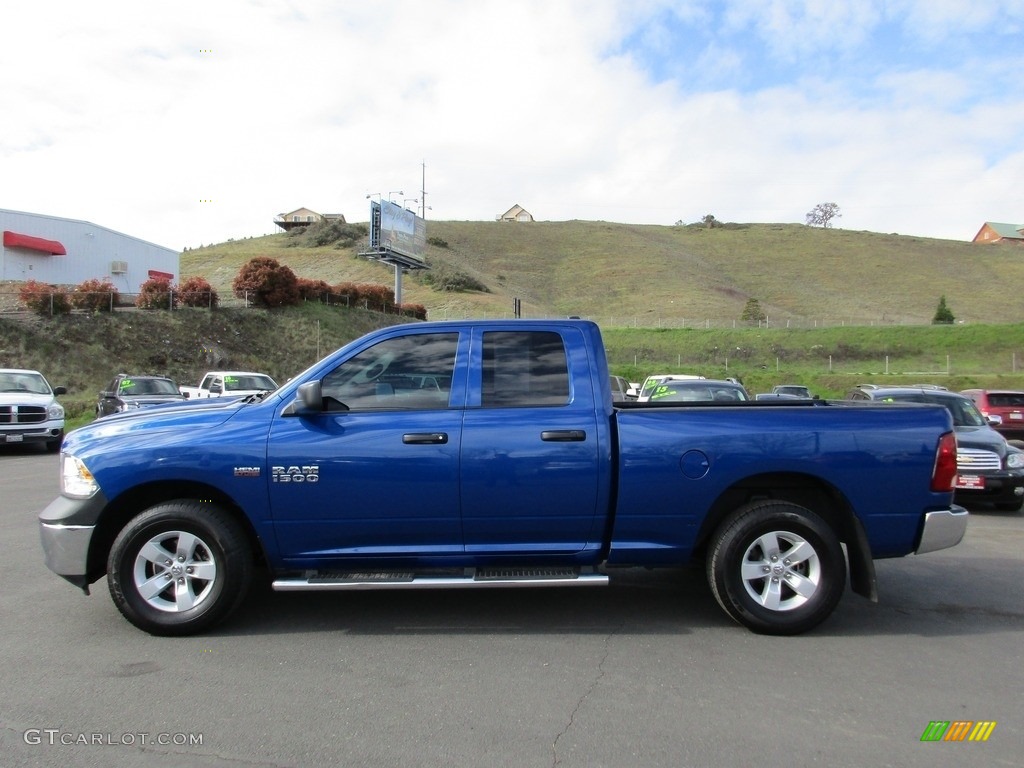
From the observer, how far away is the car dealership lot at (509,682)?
369 cm

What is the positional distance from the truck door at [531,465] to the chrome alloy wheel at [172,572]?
1720 mm

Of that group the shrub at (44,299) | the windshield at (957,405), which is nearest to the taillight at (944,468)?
the windshield at (957,405)

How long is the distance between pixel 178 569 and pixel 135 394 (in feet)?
55.1

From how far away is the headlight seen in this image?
5.06m

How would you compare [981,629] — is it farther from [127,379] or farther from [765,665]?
[127,379]

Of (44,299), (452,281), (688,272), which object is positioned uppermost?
(688,272)

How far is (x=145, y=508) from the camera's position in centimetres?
532

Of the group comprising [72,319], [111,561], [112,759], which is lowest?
[112,759]

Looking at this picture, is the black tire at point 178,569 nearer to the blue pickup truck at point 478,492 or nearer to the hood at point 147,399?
the blue pickup truck at point 478,492

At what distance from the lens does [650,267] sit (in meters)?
92.3

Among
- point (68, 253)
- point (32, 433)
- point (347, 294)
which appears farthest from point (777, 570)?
point (68, 253)

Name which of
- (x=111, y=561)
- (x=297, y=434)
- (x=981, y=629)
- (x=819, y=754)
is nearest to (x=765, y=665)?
(x=819, y=754)

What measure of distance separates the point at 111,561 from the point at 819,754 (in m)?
4.23

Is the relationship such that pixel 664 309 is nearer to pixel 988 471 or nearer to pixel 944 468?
pixel 988 471
